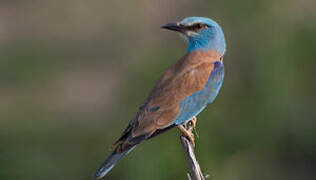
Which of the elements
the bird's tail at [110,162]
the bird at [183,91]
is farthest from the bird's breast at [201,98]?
the bird's tail at [110,162]

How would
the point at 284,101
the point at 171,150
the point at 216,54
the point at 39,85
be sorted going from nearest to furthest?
1. the point at 216,54
2. the point at 171,150
3. the point at 284,101
4. the point at 39,85

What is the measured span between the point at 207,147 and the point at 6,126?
324cm

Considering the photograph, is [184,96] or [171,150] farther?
[171,150]

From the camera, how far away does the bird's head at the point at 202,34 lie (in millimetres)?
7152

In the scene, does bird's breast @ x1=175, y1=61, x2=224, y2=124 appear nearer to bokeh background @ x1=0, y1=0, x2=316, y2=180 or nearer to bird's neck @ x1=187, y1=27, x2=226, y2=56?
bird's neck @ x1=187, y1=27, x2=226, y2=56

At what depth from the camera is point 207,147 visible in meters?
9.05

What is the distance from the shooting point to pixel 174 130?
8.91 metres

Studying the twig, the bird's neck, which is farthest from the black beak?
the twig

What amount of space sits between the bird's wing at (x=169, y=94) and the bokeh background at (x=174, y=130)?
198 centimetres

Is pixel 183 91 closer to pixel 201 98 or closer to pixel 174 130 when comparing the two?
pixel 201 98

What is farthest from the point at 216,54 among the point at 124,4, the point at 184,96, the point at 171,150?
the point at 124,4

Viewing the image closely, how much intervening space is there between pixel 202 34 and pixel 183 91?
0.73 metres

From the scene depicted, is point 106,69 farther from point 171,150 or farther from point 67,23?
point 171,150

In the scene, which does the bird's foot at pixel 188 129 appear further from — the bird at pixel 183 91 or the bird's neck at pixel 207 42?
the bird's neck at pixel 207 42
